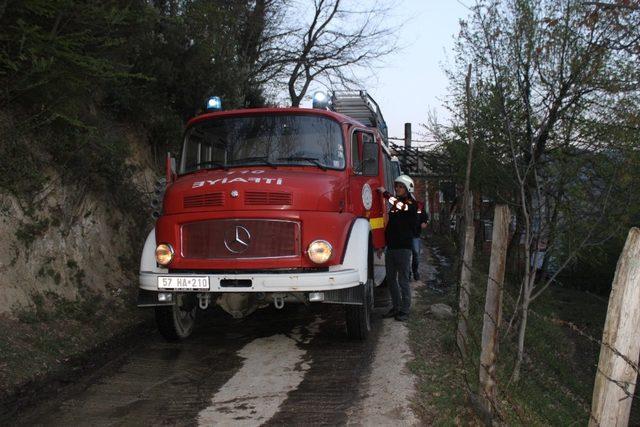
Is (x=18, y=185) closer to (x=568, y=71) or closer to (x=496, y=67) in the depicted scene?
(x=496, y=67)

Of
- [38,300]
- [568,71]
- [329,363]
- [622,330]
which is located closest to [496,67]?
[568,71]

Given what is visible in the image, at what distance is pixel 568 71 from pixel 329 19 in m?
11.8

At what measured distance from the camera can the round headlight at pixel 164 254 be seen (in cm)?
600

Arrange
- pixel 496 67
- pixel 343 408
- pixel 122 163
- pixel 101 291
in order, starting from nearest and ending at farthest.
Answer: pixel 343 408 → pixel 101 291 → pixel 122 163 → pixel 496 67

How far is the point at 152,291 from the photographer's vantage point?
19.9 ft

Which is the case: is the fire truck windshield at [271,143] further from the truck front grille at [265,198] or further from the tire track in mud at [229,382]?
the tire track in mud at [229,382]

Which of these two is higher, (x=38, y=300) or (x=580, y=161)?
(x=580, y=161)

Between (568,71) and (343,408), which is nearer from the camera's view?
→ (343,408)

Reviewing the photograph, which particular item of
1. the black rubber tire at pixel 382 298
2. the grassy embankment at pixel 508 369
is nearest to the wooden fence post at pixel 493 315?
the grassy embankment at pixel 508 369

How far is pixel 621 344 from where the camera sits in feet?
9.66

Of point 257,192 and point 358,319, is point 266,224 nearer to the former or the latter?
point 257,192

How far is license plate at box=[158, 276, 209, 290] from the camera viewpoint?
5750 millimetres

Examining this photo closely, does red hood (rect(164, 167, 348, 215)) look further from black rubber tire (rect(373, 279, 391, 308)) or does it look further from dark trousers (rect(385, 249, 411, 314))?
black rubber tire (rect(373, 279, 391, 308))

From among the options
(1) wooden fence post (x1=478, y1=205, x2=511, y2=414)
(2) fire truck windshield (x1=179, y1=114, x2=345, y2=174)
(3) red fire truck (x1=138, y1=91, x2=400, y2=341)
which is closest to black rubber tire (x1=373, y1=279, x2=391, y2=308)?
(3) red fire truck (x1=138, y1=91, x2=400, y2=341)
